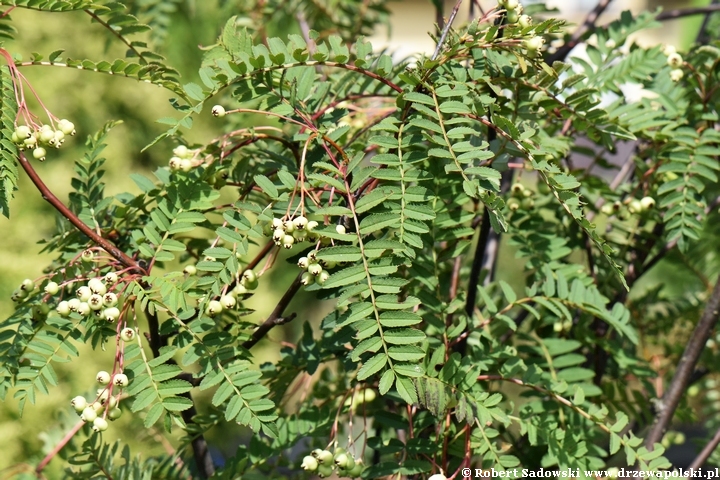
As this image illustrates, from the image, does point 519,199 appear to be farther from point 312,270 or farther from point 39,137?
point 39,137

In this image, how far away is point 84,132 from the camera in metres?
3.65

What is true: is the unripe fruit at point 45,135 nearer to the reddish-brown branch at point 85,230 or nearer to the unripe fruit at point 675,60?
the reddish-brown branch at point 85,230

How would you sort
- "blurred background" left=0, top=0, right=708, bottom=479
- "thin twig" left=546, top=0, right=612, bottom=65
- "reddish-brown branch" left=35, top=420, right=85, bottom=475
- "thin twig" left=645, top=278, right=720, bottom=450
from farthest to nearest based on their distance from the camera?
"blurred background" left=0, top=0, right=708, bottom=479, "thin twig" left=546, top=0, right=612, bottom=65, "thin twig" left=645, top=278, right=720, bottom=450, "reddish-brown branch" left=35, top=420, right=85, bottom=475

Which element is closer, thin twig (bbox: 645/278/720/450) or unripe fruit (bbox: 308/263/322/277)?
unripe fruit (bbox: 308/263/322/277)

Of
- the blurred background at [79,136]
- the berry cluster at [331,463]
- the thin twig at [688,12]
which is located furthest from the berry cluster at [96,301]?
the blurred background at [79,136]

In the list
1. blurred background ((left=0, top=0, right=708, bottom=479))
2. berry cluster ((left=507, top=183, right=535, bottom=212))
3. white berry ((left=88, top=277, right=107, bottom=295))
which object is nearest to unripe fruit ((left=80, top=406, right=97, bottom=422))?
white berry ((left=88, top=277, right=107, bottom=295))

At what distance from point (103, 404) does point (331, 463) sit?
21 cm

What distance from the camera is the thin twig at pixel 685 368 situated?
2.78 feet

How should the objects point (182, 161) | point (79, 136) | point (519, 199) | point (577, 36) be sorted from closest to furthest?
point (182, 161) → point (519, 199) → point (577, 36) → point (79, 136)

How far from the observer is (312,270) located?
1.87ft

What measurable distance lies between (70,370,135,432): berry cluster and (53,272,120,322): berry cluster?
3 cm

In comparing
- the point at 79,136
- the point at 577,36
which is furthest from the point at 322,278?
the point at 79,136

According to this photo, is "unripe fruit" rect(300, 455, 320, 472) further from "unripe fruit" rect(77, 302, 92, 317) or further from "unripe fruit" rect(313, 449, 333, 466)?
"unripe fruit" rect(77, 302, 92, 317)

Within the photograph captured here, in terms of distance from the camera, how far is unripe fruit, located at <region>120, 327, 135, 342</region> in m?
0.59
